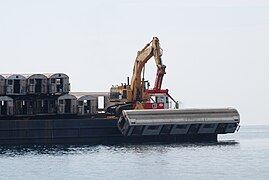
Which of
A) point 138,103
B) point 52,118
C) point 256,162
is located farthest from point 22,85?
point 256,162

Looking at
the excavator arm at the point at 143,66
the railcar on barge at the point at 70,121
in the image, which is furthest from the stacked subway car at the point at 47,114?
the excavator arm at the point at 143,66

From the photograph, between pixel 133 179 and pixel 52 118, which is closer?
pixel 133 179

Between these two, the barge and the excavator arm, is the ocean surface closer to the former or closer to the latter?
the barge

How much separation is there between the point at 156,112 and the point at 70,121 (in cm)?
1290

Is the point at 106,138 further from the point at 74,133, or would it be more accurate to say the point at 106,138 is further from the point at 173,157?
the point at 173,157

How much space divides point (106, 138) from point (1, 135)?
15811 millimetres

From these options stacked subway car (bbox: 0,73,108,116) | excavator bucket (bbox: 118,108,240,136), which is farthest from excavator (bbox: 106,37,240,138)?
stacked subway car (bbox: 0,73,108,116)

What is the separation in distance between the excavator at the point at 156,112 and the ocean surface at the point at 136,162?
2.51 metres

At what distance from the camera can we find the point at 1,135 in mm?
139500

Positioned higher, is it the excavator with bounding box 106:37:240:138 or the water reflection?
the excavator with bounding box 106:37:240:138

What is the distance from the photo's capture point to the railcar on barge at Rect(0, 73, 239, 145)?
460ft

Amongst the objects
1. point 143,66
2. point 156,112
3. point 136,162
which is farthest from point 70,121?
point 136,162

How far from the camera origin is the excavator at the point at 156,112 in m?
140

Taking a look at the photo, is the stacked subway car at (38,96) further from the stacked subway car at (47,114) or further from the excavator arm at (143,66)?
the excavator arm at (143,66)
